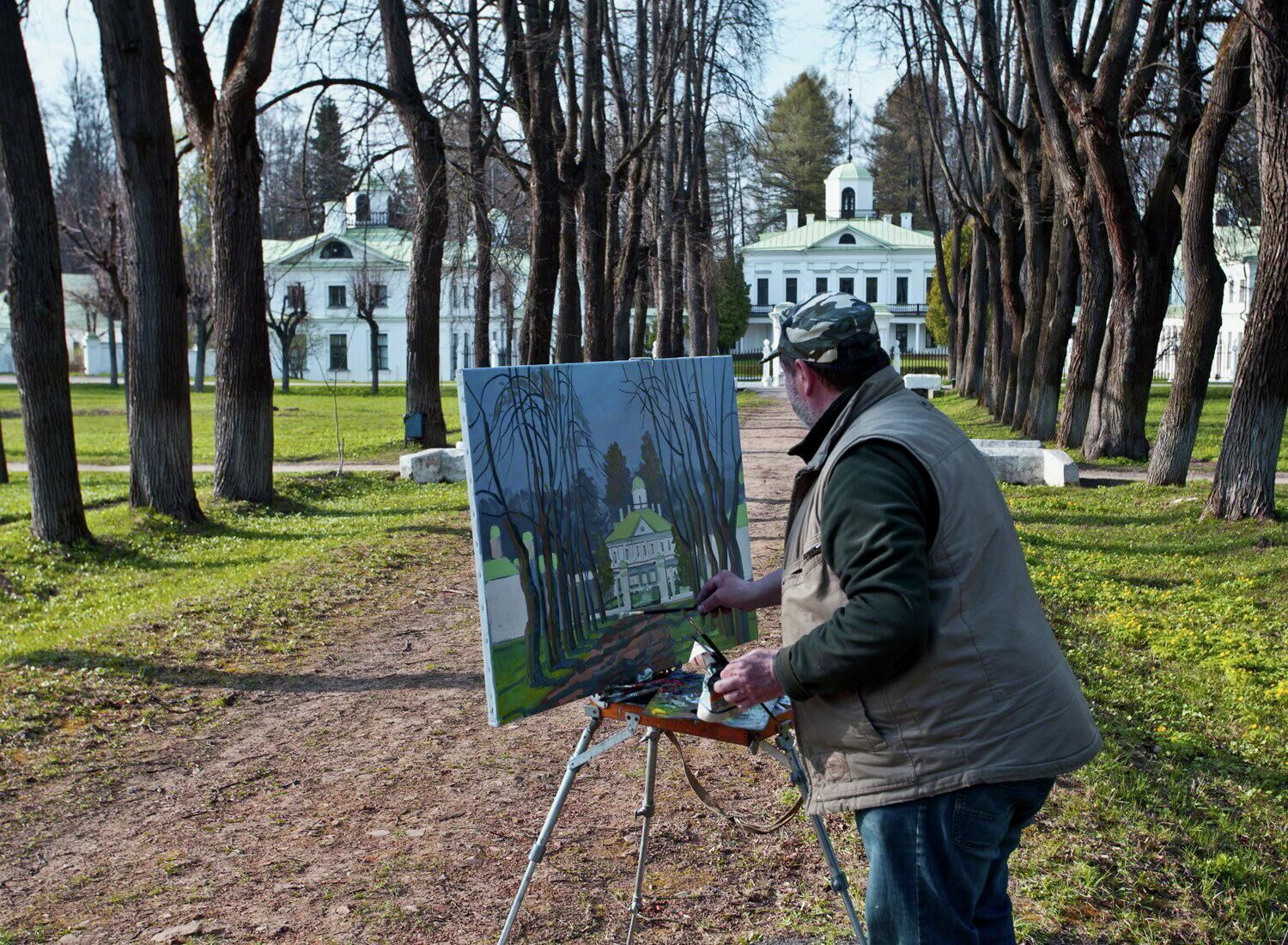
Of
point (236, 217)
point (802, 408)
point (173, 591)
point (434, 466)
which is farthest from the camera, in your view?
point (434, 466)

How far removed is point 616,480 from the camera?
429 centimetres

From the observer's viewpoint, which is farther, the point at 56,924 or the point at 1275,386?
the point at 1275,386

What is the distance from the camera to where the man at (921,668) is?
8.32ft

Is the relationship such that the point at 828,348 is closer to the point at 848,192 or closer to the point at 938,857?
the point at 938,857

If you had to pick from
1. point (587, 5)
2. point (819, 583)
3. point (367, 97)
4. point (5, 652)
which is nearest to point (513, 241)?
point (587, 5)

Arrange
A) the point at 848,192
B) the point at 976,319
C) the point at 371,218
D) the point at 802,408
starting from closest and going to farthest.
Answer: the point at 802,408, the point at 371,218, the point at 976,319, the point at 848,192

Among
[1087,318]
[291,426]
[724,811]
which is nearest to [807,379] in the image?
[724,811]

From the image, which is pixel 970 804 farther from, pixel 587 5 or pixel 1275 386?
pixel 587 5

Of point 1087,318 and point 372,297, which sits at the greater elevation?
point 372,297

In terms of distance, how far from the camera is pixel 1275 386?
37.4ft

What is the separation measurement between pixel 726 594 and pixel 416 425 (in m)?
17.2

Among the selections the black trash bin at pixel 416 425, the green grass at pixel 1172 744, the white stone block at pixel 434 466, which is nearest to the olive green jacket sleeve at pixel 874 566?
the green grass at pixel 1172 744

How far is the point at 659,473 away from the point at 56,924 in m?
2.60

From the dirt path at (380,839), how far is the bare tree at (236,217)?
779 cm
